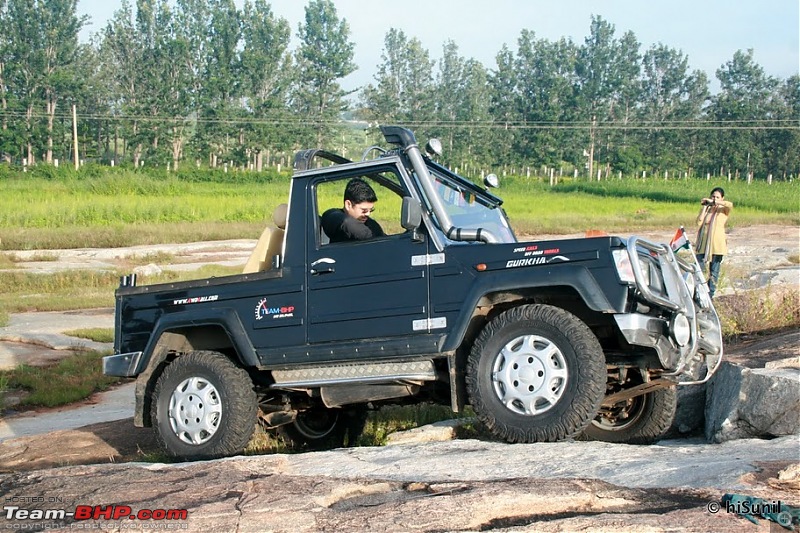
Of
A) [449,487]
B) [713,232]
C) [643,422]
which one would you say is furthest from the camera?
[713,232]

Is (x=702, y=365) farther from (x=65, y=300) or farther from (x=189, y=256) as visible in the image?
(x=189, y=256)

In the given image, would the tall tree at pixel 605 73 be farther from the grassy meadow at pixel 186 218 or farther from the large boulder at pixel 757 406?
the large boulder at pixel 757 406

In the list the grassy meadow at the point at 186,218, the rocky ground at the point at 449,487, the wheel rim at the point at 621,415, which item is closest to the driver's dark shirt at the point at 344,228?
the grassy meadow at the point at 186,218

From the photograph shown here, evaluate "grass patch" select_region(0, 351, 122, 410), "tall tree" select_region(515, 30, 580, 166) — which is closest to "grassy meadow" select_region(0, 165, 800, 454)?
"grass patch" select_region(0, 351, 122, 410)

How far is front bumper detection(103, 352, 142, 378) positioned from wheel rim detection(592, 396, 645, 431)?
3.48 m

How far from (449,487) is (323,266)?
2.30 m

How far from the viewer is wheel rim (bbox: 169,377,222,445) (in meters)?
7.04

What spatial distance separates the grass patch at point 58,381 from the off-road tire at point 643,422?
7.32m

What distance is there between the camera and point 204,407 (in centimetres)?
707

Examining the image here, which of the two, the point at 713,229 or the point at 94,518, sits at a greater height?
the point at 713,229

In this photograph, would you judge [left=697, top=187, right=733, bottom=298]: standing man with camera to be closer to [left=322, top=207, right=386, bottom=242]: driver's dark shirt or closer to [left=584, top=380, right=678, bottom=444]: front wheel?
[left=584, top=380, right=678, bottom=444]: front wheel

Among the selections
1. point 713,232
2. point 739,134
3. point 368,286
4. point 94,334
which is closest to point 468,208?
point 368,286

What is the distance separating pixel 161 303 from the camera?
292 inches

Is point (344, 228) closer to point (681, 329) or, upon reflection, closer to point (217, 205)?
point (681, 329)
